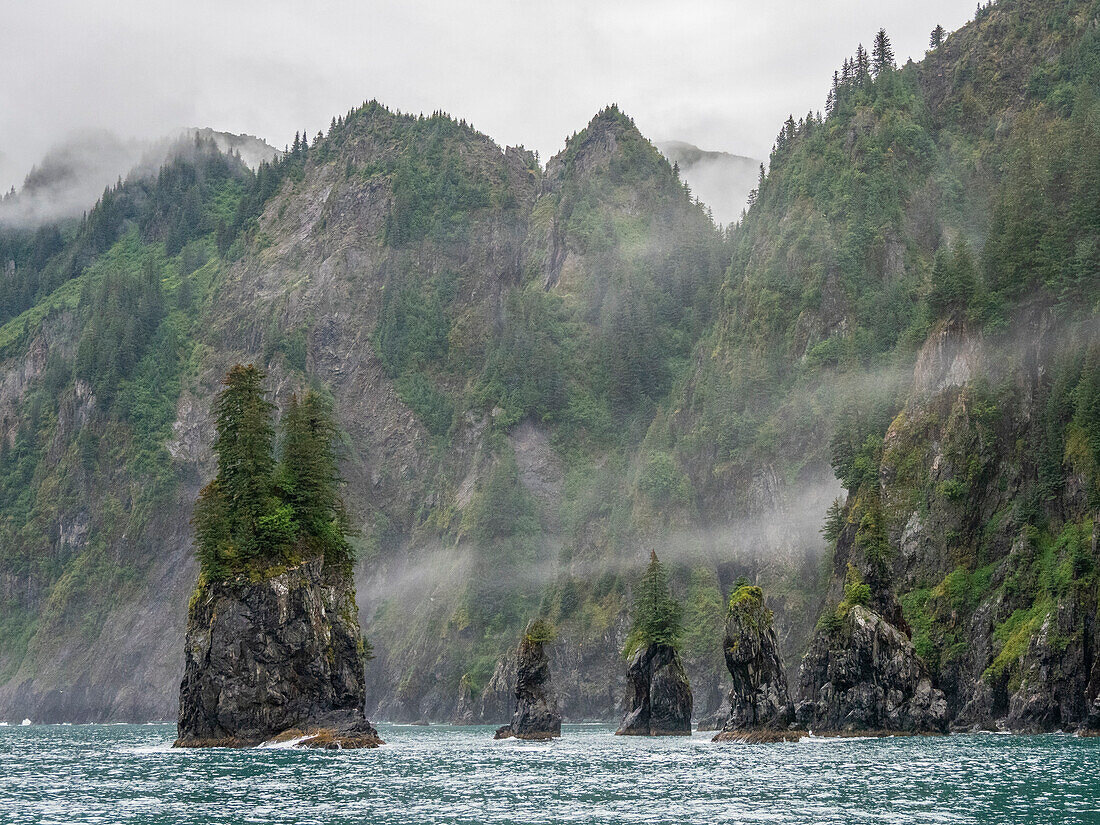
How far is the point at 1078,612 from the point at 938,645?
1911 centimetres

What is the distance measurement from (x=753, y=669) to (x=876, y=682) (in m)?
10.9

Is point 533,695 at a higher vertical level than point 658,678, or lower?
lower

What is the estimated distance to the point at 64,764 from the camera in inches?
3910

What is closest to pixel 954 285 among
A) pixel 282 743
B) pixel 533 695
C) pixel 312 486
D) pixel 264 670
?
pixel 533 695

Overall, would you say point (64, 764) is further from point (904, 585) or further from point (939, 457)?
point (939, 457)

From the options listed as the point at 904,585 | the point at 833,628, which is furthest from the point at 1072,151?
the point at 833,628

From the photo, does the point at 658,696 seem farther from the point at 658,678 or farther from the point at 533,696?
the point at 533,696

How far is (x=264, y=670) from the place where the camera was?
106000 mm

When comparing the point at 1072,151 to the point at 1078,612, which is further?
the point at 1072,151

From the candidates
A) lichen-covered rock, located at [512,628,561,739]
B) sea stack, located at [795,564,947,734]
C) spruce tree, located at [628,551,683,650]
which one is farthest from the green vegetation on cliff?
sea stack, located at [795,564,947,734]

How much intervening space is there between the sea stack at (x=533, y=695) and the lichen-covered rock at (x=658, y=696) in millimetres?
8966

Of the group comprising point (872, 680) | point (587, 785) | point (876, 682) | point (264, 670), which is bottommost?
point (587, 785)

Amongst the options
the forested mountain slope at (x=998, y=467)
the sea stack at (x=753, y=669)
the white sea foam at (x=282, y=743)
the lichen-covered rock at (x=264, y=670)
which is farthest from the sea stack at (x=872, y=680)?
the white sea foam at (x=282, y=743)

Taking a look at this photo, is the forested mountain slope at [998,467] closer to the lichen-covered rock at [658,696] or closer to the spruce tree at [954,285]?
the spruce tree at [954,285]
